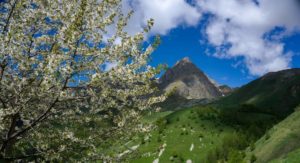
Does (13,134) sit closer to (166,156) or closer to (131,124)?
(131,124)

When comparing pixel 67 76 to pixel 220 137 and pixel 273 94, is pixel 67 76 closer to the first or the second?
pixel 220 137

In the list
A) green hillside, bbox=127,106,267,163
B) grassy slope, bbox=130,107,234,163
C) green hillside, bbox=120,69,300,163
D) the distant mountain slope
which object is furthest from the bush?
the distant mountain slope

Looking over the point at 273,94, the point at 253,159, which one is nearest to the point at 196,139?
the point at 253,159

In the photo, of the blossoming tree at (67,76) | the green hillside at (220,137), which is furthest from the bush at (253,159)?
the blossoming tree at (67,76)

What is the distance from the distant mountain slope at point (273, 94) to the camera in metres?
111

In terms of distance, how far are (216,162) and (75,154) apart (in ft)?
108

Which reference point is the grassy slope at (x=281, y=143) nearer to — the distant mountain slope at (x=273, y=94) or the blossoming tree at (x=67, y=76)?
the blossoming tree at (x=67, y=76)

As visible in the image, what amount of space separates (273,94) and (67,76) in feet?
400

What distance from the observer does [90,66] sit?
13406 mm

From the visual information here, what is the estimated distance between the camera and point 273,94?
12512cm

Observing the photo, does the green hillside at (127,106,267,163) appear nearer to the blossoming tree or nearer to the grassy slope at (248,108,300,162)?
the grassy slope at (248,108,300,162)

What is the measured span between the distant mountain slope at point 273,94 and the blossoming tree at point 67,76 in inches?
3275

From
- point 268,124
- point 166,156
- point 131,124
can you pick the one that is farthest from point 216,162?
point 131,124

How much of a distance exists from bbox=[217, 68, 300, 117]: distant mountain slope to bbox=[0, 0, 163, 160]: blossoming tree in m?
83.2
